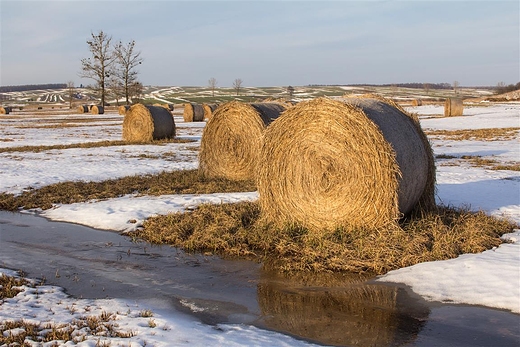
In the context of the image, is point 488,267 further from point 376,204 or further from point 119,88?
→ point 119,88

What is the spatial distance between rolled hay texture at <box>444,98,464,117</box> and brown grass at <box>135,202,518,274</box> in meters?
32.5

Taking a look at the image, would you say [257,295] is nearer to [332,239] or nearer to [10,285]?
[332,239]

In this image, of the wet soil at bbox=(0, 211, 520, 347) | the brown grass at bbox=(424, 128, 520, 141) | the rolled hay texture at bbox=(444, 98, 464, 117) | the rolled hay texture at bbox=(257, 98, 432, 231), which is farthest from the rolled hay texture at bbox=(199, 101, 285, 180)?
the rolled hay texture at bbox=(444, 98, 464, 117)

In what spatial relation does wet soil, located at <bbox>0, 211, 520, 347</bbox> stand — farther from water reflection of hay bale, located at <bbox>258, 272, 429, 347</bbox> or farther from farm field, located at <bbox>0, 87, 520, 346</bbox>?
farm field, located at <bbox>0, 87, 520, 346</bbox>

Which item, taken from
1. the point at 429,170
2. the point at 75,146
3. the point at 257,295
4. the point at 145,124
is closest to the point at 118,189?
the point at 429,170

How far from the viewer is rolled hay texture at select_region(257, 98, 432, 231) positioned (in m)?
8.02

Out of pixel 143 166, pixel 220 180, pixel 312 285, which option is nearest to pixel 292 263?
pixel 312 285

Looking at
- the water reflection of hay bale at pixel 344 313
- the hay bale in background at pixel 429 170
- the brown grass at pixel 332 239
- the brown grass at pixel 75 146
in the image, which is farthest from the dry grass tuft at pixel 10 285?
the brown grass at pixel 75 146

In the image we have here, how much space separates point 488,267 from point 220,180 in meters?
8.84

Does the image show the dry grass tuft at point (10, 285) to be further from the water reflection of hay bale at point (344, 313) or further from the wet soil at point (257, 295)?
the water reflection of hay bale at point (344, 313)

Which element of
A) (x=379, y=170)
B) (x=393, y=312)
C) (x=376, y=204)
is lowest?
(x=393, y=312)

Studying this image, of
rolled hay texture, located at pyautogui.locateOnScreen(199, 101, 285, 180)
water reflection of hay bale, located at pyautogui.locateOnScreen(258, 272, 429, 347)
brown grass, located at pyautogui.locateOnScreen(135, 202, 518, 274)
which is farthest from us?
rolled hay texture, located at pyautogui.locateOnScreen(199, 101, 285, 180)

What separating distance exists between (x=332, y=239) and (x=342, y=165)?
1177mm

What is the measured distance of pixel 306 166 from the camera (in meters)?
8.88
